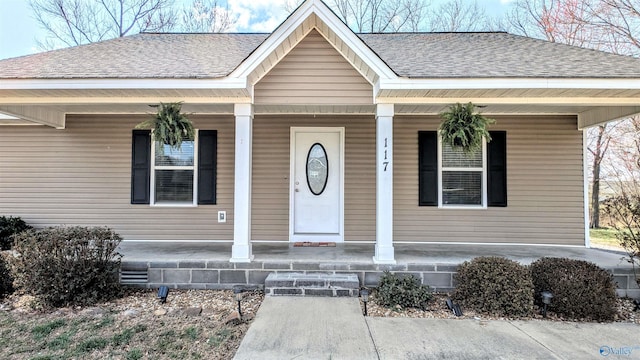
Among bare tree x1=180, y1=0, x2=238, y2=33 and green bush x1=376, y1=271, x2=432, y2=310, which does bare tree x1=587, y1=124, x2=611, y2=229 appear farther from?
bare tree x1=180, y1=0, x2=238, y2=33

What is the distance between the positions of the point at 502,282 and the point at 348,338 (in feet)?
6.02

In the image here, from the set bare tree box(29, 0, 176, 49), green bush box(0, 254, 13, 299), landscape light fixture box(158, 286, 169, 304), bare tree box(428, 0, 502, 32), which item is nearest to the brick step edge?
landscape light fixture box(158, 286, 169, 304)

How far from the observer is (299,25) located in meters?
4.06

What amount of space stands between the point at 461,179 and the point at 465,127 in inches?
69.0

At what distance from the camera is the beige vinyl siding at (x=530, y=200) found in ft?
18.3

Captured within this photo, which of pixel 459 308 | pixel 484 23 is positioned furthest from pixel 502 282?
pixel 484 23

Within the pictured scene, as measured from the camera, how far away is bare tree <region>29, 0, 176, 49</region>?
12805 mm

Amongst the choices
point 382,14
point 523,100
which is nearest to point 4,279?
point 523,100

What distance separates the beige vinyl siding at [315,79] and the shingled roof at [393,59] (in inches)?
20.1

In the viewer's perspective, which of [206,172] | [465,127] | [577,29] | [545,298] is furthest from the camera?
[577,29]

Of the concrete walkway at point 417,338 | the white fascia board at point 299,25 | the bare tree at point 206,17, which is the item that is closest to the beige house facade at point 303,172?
the white fascia board at point 299,25

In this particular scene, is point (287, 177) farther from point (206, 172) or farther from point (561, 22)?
point (561, 22)

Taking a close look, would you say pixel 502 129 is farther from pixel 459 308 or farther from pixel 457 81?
pixel 459 308

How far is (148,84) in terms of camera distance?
4125 millimetres
